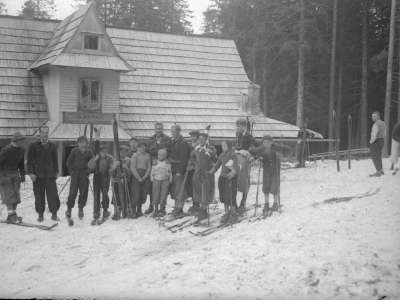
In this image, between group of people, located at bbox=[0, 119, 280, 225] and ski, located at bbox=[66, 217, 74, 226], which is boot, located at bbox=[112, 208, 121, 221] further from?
ski, located at bbox=[66, 217, 74, 226]

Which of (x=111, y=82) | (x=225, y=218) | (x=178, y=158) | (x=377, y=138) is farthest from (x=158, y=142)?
(x=111, y=82)

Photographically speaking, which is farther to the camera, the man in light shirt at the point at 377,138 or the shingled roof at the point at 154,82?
the shingled roof at the point at 154,82

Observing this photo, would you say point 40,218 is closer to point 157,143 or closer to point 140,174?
point 140,174

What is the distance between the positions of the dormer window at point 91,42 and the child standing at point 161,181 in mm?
9401

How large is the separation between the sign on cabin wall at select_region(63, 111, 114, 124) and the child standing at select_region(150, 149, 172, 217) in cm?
762

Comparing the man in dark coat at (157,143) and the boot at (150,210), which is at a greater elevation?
the man in dark coat at (157,143)

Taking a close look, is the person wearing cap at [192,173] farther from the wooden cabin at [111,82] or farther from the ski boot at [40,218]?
the wooden cabin at [111,82]

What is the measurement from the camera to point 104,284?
6871 millimetres

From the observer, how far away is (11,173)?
11.1 m

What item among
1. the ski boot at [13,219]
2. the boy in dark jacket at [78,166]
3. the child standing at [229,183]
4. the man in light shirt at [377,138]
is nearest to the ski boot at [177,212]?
the child standing at [229,183]

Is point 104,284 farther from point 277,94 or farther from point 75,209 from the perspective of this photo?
point 277,94

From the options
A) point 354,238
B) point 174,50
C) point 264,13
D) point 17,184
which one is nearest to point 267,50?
point 264,13

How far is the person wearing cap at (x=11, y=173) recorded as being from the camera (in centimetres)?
1101

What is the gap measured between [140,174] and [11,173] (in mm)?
2926
